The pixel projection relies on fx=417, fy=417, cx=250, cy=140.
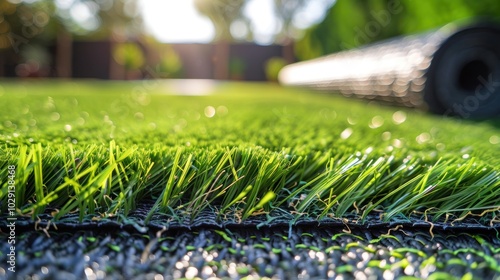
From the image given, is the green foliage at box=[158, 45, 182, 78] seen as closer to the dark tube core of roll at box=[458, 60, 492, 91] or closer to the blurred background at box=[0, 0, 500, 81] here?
the blurred background at box=[0, 0, 500, 81]

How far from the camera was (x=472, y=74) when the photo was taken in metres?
2.91

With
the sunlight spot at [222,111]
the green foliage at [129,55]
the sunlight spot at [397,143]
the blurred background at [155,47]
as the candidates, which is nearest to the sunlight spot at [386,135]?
the sunlight spot at [397,143]

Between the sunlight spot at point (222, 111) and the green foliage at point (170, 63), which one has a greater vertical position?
the green foliage at point (170, 63)

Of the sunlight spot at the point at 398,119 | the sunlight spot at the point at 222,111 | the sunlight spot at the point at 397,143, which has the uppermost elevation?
the sunlight spot at the point at 398,119

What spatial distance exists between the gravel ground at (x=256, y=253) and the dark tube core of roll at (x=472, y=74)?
2369 millimetres

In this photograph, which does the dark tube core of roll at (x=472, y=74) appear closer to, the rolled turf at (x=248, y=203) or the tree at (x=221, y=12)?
the rolled turf at (x=248, y=203)

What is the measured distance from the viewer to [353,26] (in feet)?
28.5

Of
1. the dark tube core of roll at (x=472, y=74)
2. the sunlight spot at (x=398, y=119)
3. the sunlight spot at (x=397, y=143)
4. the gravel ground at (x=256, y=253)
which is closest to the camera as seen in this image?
the gravel ground at (x=256, y=253)

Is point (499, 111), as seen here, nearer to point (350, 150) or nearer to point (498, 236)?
point (350, 150)

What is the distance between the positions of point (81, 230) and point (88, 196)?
61 millimetres

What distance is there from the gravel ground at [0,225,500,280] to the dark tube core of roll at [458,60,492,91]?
237 centimetres

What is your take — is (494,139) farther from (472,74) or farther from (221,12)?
(221,12)

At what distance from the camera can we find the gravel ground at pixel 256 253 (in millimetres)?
568

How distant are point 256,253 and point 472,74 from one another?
2.82 meters
